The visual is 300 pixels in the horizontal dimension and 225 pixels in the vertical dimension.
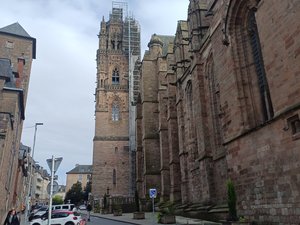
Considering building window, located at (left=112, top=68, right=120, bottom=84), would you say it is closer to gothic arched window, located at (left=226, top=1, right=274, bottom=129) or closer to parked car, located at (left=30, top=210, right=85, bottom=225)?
parked car, located at (left=30, top=210, right=85, bottom=225)

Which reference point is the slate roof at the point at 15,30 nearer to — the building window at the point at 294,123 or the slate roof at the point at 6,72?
the slate roof at the point at 6,72

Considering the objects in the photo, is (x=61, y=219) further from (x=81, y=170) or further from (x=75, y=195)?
(x=81, y=170)

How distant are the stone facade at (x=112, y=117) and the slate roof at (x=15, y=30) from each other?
21.4 meters

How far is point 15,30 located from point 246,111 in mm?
25602

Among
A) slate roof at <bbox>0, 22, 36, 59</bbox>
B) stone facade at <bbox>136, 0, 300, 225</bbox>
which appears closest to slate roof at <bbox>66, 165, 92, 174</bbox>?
slate roof at <bbox>0, 22, 36, 59</bbox>

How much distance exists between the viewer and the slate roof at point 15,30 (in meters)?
29.2

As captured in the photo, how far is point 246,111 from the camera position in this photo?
40.3 feet

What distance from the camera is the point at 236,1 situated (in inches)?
525

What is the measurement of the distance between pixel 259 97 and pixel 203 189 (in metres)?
8.35

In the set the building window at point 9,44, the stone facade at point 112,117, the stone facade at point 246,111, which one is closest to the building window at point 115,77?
the stone facade at point 112,117

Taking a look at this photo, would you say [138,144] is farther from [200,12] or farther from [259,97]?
[259,97]

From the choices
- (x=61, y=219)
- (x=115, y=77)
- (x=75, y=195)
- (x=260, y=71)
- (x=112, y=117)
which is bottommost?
(x=61, y=219)

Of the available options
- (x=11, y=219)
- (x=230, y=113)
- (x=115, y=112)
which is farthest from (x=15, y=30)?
(x=230, y=113)

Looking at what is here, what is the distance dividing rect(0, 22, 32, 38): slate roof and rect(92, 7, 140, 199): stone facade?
70.2 feet
